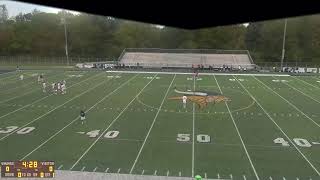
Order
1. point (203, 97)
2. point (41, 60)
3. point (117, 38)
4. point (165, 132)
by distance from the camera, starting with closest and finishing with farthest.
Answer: point (165, 132) → point (203, 97) → point (41, 60) → point (117, 38)

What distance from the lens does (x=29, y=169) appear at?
38.0 feet

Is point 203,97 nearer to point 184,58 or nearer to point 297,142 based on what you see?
point 297,142

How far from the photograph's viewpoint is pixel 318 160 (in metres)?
16.2

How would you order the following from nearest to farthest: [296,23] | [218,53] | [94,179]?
[94,179]
[218,53]
[296,23]

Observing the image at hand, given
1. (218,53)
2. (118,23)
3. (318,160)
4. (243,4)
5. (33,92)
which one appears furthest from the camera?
(118,23)

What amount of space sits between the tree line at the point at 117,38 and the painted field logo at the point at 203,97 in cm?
4179

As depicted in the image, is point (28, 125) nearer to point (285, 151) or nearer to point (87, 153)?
point (87, 153)

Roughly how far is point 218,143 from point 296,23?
178 feet

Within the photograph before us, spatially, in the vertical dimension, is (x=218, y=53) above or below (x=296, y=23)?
below

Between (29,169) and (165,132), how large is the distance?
944 centimetres

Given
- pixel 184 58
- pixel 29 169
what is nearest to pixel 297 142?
pixel 29 169

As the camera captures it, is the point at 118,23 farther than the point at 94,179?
Yes

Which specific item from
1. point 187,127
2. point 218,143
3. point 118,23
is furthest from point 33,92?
point 118,23

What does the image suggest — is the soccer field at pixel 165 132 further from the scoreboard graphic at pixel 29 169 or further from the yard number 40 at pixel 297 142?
the scoreboard graphic at pixel 29 169
